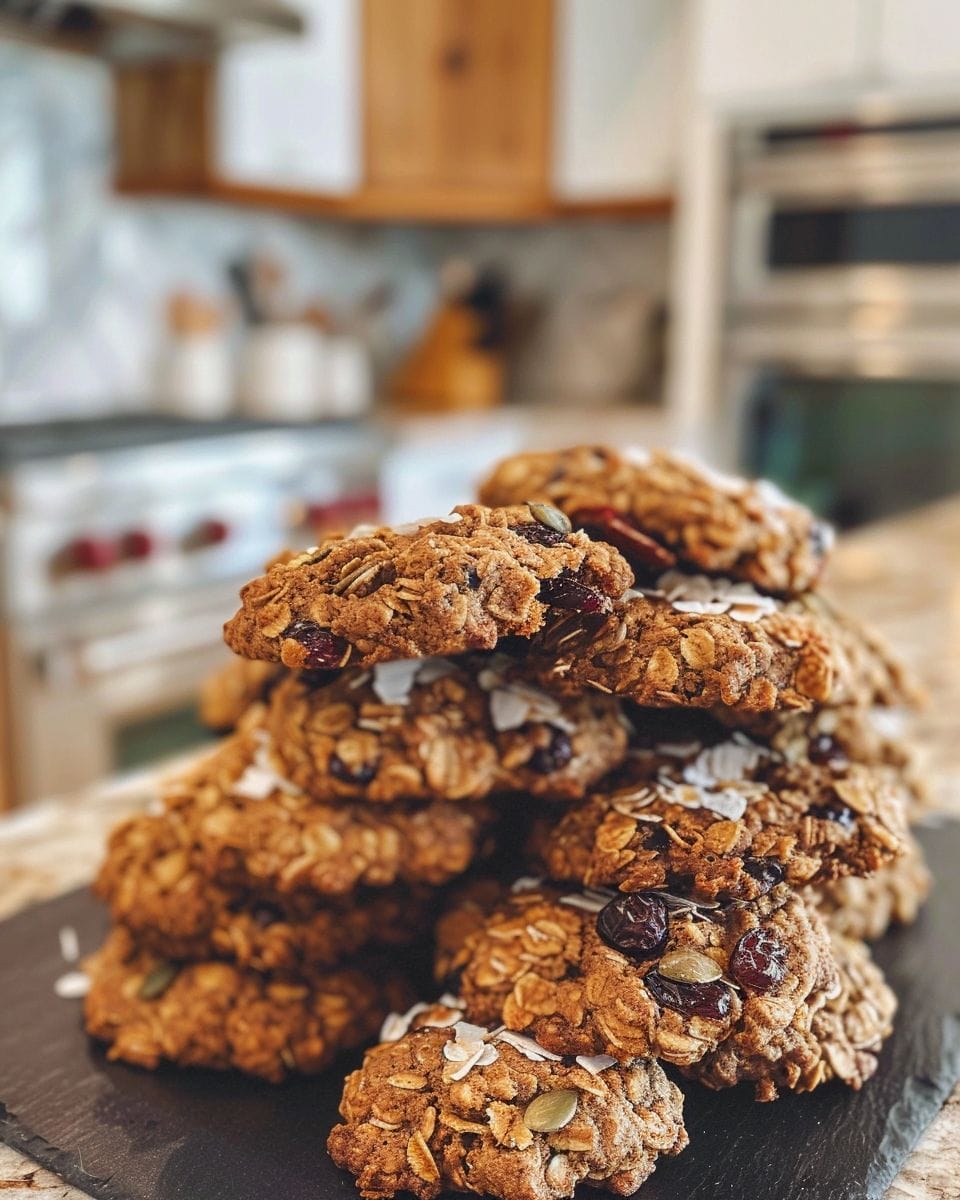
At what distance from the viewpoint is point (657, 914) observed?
58 cm

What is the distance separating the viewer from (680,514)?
68 cm

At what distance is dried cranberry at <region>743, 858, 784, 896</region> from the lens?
1.95 ft

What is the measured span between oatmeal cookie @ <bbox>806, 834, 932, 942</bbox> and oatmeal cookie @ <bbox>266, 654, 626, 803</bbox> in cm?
17

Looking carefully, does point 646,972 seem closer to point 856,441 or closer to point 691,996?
point 691,996

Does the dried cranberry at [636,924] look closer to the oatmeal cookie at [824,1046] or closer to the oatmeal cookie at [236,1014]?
the oatmeal cookie at [824,1046]

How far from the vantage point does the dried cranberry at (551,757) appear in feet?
2.09

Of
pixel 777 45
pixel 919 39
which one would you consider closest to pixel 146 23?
pixel 777 45

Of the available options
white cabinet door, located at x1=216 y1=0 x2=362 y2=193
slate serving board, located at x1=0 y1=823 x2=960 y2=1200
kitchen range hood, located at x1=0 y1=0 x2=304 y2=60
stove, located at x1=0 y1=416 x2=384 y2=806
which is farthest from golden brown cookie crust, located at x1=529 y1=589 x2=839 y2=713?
white cabinet door, located at x1=216 y1=0 x2=362 y2=193

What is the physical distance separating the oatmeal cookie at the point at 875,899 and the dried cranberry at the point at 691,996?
0.48 ft

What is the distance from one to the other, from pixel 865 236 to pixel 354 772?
10.0 feet

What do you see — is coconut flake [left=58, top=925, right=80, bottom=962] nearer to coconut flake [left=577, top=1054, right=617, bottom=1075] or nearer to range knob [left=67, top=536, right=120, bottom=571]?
coconut flake [left=577, top=1054, right=617, bottom=1075]

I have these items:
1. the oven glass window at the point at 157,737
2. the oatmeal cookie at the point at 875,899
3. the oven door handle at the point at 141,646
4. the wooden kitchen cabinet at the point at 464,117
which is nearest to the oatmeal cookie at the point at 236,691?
the oatmeal cookie at the point at 875,899

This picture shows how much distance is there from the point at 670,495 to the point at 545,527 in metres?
0.13

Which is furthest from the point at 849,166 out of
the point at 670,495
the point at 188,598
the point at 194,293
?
the point at 670,495
